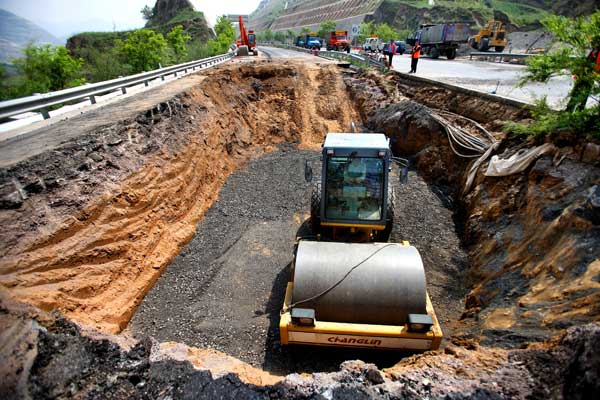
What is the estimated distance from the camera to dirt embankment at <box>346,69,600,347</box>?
3.72m

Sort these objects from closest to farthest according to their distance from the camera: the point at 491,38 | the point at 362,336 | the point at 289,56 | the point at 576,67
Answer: the point at 362,336 → the point at 576,67 → the point at 491,38 → the point at 289,56

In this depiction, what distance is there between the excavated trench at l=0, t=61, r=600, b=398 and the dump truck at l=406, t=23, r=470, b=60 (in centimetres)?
2131

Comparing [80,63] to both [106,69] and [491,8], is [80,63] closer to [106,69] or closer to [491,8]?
[106,69]

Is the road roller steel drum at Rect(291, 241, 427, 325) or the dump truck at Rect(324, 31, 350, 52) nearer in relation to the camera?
the road roller steel drum at Rect(291, 241, 427, 325)

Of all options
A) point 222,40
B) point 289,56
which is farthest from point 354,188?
point 222,40

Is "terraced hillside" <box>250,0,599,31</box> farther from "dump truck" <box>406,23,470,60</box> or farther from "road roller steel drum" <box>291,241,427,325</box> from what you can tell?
"road roller steel drum" <box>291,241,427,325</box>

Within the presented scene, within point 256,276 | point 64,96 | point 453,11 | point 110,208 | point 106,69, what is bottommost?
point 256,276

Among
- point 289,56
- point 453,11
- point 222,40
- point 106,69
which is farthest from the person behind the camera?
point 453,11

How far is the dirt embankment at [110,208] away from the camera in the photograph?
175 inches

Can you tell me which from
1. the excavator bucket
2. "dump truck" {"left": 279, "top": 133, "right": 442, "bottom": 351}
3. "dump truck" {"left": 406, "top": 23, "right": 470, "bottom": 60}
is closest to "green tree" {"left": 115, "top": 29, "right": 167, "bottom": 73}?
"dump truck" {"left": 406, "top": 23, "right": 470, "bottom": 60}

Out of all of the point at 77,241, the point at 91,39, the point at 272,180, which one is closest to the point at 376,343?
the point at 77,241

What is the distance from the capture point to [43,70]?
63.5ft

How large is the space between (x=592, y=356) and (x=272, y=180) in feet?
30.4

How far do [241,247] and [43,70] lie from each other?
21.4 m
